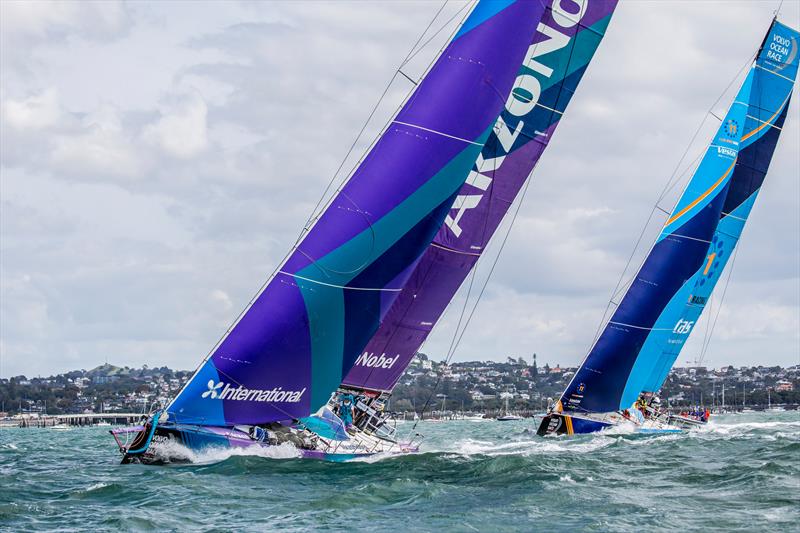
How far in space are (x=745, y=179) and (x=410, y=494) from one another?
2647cm

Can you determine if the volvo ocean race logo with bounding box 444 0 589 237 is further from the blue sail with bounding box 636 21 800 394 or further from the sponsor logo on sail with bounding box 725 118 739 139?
the blue sail with bounding box 636 21 800 394

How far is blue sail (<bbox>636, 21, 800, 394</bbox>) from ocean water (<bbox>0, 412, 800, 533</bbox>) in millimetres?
14015

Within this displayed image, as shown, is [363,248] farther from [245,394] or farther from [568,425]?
[568,425]

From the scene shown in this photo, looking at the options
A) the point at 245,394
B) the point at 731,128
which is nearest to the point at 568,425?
the point at 731,128

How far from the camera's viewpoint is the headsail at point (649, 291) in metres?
38.3

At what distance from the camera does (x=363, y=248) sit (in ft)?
70.7

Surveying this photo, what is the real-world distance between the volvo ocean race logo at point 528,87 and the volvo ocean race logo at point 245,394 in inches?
273

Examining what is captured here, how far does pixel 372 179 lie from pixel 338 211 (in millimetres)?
878

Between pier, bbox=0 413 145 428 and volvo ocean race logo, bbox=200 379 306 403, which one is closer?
volvo ocean race logo, bbox=200 379 306 403

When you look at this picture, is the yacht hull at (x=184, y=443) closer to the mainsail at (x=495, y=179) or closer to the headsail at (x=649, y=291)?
the mainsail at (x=495, y=179)

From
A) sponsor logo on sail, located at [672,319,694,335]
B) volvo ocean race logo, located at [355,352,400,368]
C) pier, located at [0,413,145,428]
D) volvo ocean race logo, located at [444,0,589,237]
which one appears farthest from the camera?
pier, located at [0,413,145,428]

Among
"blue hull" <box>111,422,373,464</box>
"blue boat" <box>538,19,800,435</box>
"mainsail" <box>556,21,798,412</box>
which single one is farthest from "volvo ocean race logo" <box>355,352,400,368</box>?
"mainsail" <box>556,21,798,412</box>

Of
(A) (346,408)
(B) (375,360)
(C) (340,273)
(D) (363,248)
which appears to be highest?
(D) (363,248)

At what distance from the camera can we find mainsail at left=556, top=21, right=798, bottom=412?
3834 cm
